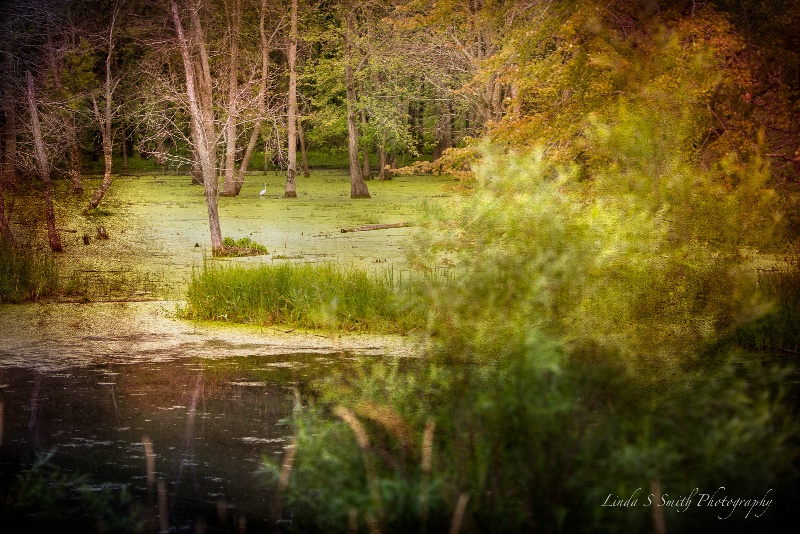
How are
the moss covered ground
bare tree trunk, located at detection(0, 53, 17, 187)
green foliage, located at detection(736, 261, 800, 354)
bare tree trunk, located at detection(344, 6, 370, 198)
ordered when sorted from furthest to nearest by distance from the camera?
1. bare tree trunk, located at detection(344, 6, 370, 198)
2. bare tree trunk, located at detection(0, 53, 17, 187)
3. the moss covered ground
4. green foliage, located at detection(736, 261, 800, 354)

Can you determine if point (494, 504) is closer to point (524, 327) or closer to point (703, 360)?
point (524, 327)

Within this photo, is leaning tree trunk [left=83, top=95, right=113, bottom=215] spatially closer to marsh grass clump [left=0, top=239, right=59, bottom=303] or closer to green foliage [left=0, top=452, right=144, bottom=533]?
marsh grass clump [left=0, top=239, right=59, bottom=303]

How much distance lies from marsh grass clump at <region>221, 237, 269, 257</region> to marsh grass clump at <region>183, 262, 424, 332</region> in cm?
401

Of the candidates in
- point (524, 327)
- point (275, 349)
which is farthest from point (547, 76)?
point (524, 327)

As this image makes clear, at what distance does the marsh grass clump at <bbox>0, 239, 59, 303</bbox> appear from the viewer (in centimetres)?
981

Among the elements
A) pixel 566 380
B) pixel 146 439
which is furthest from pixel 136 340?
pixel 566 380

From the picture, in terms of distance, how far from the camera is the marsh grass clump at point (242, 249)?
1355cm

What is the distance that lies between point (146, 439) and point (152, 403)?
2.60 feet

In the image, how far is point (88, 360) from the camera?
735cm

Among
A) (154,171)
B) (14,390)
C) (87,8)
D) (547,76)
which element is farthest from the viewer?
(154,171)

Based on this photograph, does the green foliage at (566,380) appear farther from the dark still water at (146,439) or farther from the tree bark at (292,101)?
the tree bark at (292,101)

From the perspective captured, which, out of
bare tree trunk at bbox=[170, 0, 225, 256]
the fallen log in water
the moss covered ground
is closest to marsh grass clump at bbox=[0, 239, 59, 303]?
the moss covered ground

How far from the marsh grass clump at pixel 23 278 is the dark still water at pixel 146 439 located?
3.05 meters

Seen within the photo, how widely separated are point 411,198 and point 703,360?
18.7 metres
